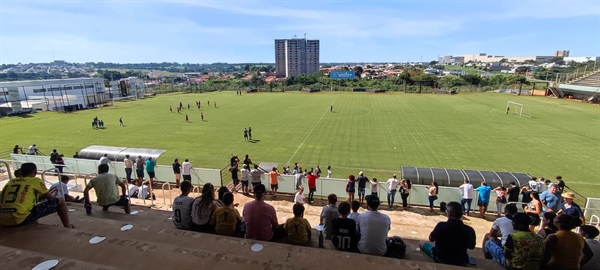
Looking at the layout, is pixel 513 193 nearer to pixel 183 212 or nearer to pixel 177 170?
pixel 183 212

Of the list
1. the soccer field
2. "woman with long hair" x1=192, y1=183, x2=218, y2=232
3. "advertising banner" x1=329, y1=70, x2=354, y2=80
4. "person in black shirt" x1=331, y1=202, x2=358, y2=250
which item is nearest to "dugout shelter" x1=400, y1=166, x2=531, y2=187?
the soccer field

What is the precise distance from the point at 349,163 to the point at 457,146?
391 inches

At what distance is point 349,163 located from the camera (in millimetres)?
19766

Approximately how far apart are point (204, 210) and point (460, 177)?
1229 centimetres

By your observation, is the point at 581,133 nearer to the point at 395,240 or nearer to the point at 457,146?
the point at 457,146

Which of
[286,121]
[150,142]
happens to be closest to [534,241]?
[150,142]


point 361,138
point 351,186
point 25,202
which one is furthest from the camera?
point 361,138

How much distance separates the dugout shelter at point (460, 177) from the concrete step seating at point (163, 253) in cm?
953

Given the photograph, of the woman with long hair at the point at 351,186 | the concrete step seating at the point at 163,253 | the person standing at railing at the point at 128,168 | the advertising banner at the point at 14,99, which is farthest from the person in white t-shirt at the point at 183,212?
the advertising banner at the point at 14,99

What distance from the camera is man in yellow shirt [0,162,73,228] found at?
15.5ft

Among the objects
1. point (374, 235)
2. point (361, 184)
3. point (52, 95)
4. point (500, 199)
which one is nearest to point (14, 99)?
point (52, 95)

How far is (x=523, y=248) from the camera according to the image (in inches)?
169

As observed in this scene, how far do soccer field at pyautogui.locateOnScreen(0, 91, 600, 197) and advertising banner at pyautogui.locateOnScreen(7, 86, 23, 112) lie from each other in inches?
168

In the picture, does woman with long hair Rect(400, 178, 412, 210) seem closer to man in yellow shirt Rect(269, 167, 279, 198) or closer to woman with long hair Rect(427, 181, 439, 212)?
woman with long hair Rect(427, 181, 439, 212)
